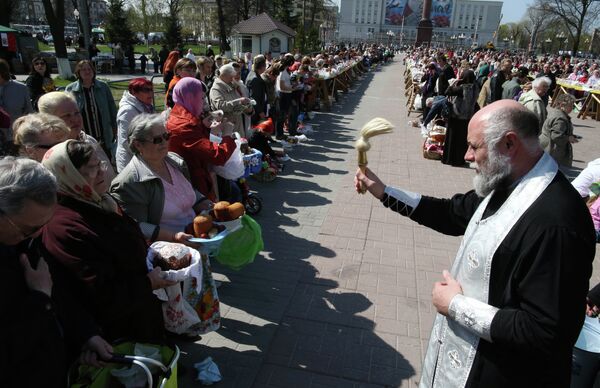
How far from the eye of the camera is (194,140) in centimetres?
399

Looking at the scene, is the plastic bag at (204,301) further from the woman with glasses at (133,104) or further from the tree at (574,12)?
the tree at (574,12)

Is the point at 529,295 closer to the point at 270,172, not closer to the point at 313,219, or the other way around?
the point at 313,219

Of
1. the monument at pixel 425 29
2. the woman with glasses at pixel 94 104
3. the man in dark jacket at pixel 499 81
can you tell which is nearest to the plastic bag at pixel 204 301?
the woman with glasses at pixel 94 104

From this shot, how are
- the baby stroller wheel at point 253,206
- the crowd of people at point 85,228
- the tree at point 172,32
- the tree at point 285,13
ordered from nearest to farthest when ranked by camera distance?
1. the crowd of people at point 85,228
2. the baby stroller wheel at point 253,206
3. the tree at point 172,32
4. the tree at point 285,13

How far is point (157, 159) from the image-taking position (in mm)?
3098

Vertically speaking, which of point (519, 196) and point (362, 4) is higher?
point (362, 4)

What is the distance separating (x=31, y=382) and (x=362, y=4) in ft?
478

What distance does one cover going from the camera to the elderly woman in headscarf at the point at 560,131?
6691 millimetres

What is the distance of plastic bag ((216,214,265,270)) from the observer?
3.41m

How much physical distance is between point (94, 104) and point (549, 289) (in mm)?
5540

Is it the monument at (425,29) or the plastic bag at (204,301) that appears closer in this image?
the plastic bag at (204,301)

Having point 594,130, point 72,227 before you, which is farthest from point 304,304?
point 594,130

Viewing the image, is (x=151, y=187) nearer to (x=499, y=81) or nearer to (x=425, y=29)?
(x=499, y=81)

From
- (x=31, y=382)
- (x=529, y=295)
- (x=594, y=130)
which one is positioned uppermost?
(x=529, y=295)
